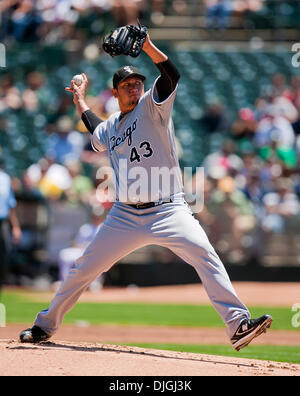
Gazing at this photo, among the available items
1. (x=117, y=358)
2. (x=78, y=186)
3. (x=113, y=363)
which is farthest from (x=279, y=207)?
(x=113, y=363)

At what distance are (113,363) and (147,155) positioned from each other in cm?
147

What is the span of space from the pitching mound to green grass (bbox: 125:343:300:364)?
815 mm

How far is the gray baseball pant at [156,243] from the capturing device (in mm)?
5312

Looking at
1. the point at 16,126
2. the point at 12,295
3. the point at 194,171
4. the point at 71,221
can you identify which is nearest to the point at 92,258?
the point at 12,295

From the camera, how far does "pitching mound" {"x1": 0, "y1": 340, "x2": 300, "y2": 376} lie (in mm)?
4754

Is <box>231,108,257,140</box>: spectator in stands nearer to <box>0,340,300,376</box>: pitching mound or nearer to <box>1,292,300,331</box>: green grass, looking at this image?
<box>1,292,300,331</box>: green grass

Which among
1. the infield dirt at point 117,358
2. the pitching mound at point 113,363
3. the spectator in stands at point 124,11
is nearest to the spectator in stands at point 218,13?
the spectator in stands at point 124,11

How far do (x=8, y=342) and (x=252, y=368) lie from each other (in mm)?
1886

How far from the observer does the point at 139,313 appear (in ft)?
33.7

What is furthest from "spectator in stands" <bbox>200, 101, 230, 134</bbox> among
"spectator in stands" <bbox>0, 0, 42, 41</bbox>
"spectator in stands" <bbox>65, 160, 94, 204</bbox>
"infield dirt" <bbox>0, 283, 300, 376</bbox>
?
"infield dirt" <bbox>0, 283, 300, 376</bbox>

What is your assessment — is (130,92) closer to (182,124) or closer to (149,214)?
(149,214)

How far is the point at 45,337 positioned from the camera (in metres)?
5.79

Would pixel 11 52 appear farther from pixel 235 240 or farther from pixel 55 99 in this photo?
pixel 235 240

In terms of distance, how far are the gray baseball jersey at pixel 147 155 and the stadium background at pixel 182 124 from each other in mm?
7233
